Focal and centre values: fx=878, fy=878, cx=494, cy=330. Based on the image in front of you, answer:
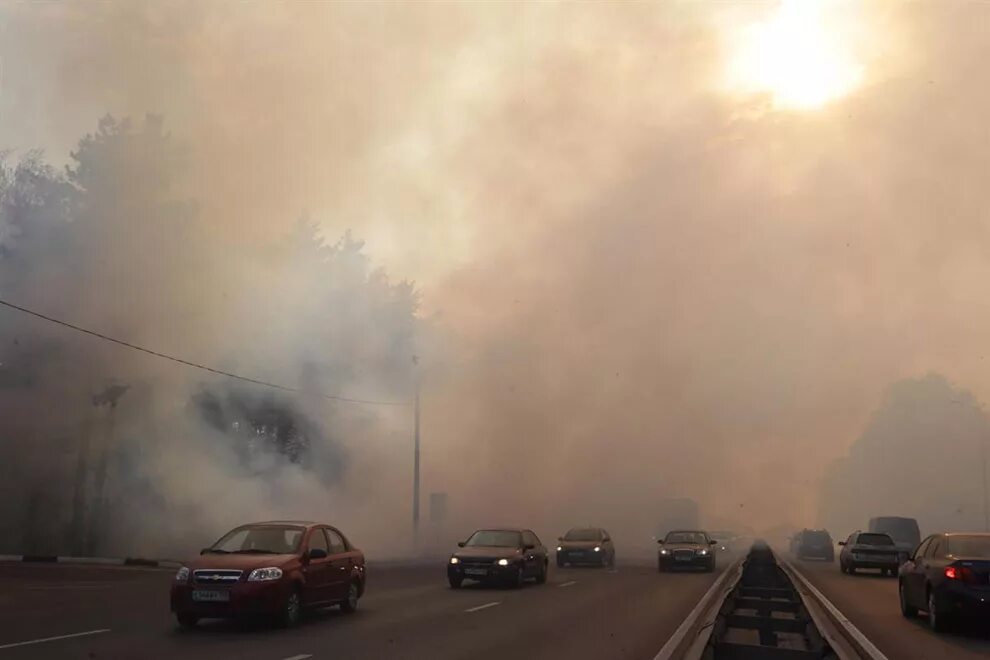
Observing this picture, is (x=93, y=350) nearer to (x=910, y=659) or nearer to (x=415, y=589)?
(x=415, y=589)

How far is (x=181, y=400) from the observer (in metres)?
37.7

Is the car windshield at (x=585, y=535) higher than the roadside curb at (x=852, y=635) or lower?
higher

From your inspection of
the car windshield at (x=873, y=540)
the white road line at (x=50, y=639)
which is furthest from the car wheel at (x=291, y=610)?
the car windshield at (x=873, y=540)

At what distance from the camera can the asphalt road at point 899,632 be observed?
10477 mm

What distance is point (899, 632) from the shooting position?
1253 centimetres

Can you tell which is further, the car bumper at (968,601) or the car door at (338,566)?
the car door at (338,566)

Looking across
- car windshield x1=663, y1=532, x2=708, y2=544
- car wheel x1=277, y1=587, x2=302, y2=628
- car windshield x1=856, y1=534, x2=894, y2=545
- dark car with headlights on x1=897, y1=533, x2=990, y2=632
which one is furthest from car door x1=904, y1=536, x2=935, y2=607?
car windshield x1=856, y1=534, x2=894, y2=545

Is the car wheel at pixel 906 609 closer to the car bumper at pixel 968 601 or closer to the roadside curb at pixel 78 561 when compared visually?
the car bumper at pixel 968 601

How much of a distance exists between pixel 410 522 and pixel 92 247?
2142 centimetres

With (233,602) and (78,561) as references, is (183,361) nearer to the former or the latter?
(78,561)

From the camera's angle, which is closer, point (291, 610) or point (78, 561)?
point (291, 610)

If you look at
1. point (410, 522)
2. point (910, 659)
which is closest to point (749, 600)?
point (910, 659)

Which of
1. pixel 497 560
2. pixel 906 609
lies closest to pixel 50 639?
pixel 497 560

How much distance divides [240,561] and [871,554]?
24.0 m
